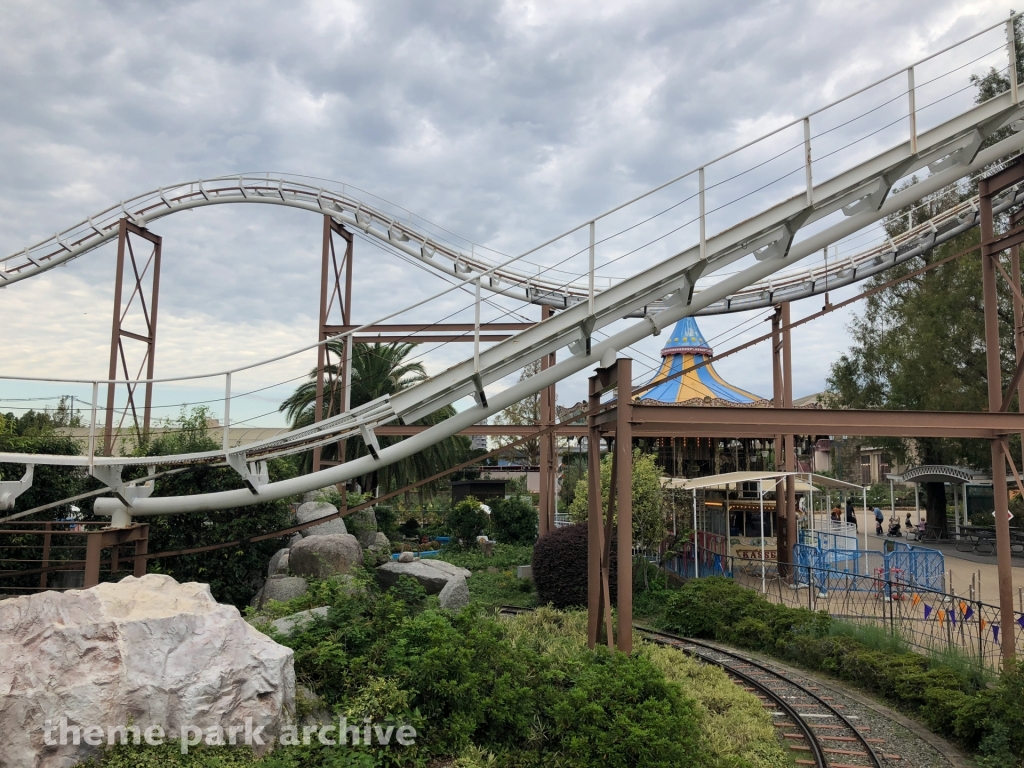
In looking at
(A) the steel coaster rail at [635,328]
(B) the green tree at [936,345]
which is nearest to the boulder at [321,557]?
(A) the steel coaster rail at [635,328]

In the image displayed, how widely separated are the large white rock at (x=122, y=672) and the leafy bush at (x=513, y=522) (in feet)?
73.9

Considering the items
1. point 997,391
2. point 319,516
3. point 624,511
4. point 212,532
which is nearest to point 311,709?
point 624,511

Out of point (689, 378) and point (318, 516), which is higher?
point (689, 378)

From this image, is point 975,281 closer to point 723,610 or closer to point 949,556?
point 949,556

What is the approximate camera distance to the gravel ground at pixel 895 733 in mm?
8773

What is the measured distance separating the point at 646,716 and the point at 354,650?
11.0 feet

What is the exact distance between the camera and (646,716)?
7.55m

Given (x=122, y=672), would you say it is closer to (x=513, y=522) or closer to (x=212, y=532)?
(x=212, y=532)

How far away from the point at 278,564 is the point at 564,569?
243 inches

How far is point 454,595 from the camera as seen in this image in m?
15.4

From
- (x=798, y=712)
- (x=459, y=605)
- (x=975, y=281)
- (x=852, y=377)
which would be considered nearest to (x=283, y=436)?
(x=459, y=605)

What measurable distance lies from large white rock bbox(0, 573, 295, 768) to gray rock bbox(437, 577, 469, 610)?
7909mm

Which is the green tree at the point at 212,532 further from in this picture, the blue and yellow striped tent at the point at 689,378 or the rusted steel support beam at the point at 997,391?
the blue and yellow striped tent at the point at 689,378

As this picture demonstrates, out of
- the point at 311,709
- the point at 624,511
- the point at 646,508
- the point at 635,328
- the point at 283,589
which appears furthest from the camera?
the point at 646,508
